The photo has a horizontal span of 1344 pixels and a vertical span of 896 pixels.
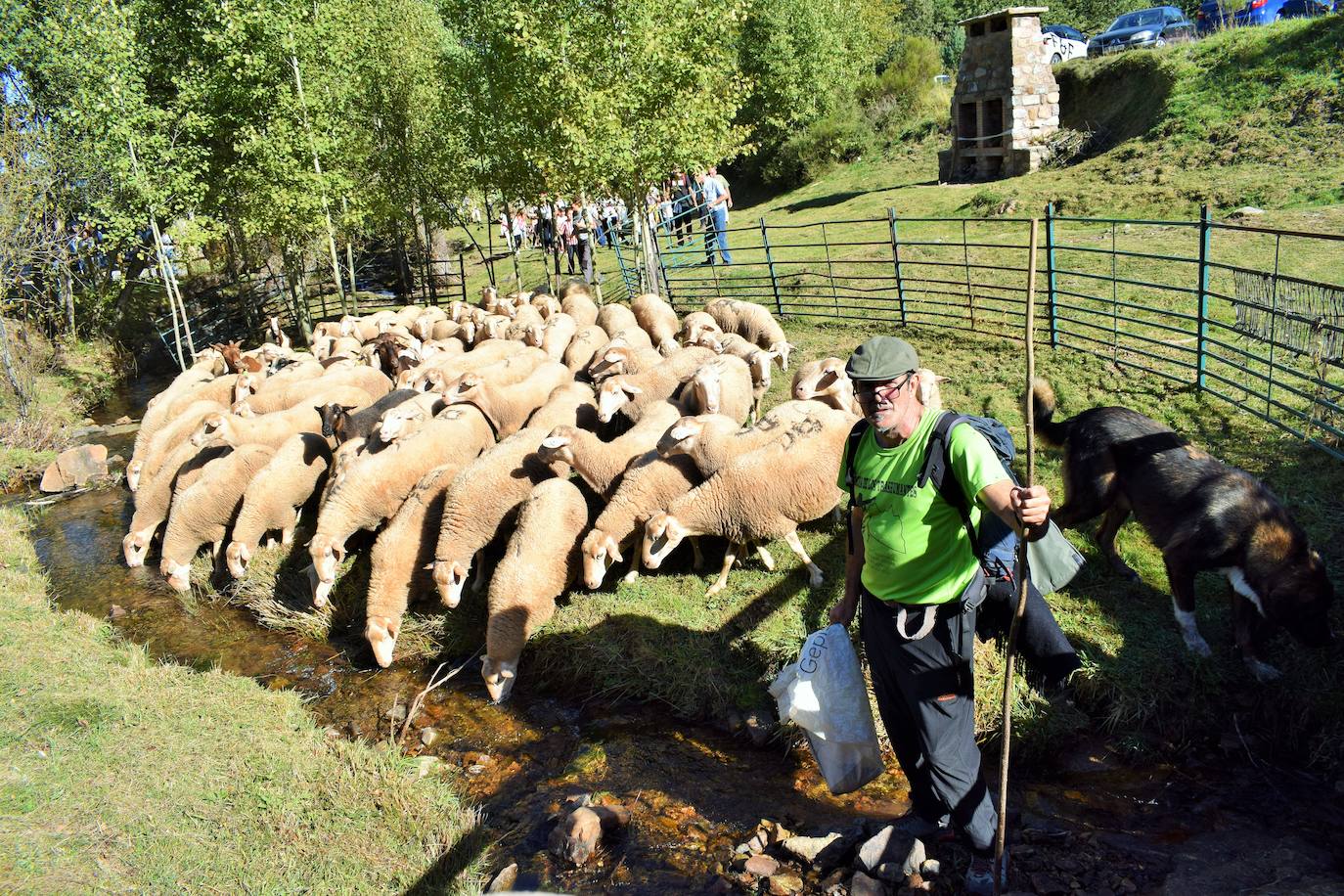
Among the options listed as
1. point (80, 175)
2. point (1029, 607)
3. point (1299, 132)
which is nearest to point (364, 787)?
point (1029, 607)

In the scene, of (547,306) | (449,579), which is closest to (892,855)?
(449,579)

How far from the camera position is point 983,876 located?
4047 millimetres

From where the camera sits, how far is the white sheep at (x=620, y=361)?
11.1 m

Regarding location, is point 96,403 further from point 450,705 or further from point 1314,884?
point 1314,884

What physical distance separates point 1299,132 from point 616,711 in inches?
758

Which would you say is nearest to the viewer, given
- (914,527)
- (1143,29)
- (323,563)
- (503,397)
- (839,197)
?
(914,527)

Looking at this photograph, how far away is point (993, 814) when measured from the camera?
416 centimetres

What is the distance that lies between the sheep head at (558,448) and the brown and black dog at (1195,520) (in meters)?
4.33

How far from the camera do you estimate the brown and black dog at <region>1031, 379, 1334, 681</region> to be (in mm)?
5328

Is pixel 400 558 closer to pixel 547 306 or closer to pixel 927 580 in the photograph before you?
pixel 927 580

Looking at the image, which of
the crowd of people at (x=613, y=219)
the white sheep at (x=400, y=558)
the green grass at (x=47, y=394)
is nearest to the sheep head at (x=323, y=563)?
the white sheep at (x=400, y=558)

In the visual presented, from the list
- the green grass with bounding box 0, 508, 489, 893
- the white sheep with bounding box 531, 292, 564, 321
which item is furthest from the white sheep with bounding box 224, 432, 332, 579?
the white sheep with bounding box 531, 292, 564, 321

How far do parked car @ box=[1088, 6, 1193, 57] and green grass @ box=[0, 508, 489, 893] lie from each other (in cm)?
3179

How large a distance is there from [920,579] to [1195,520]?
3022 millimetres
